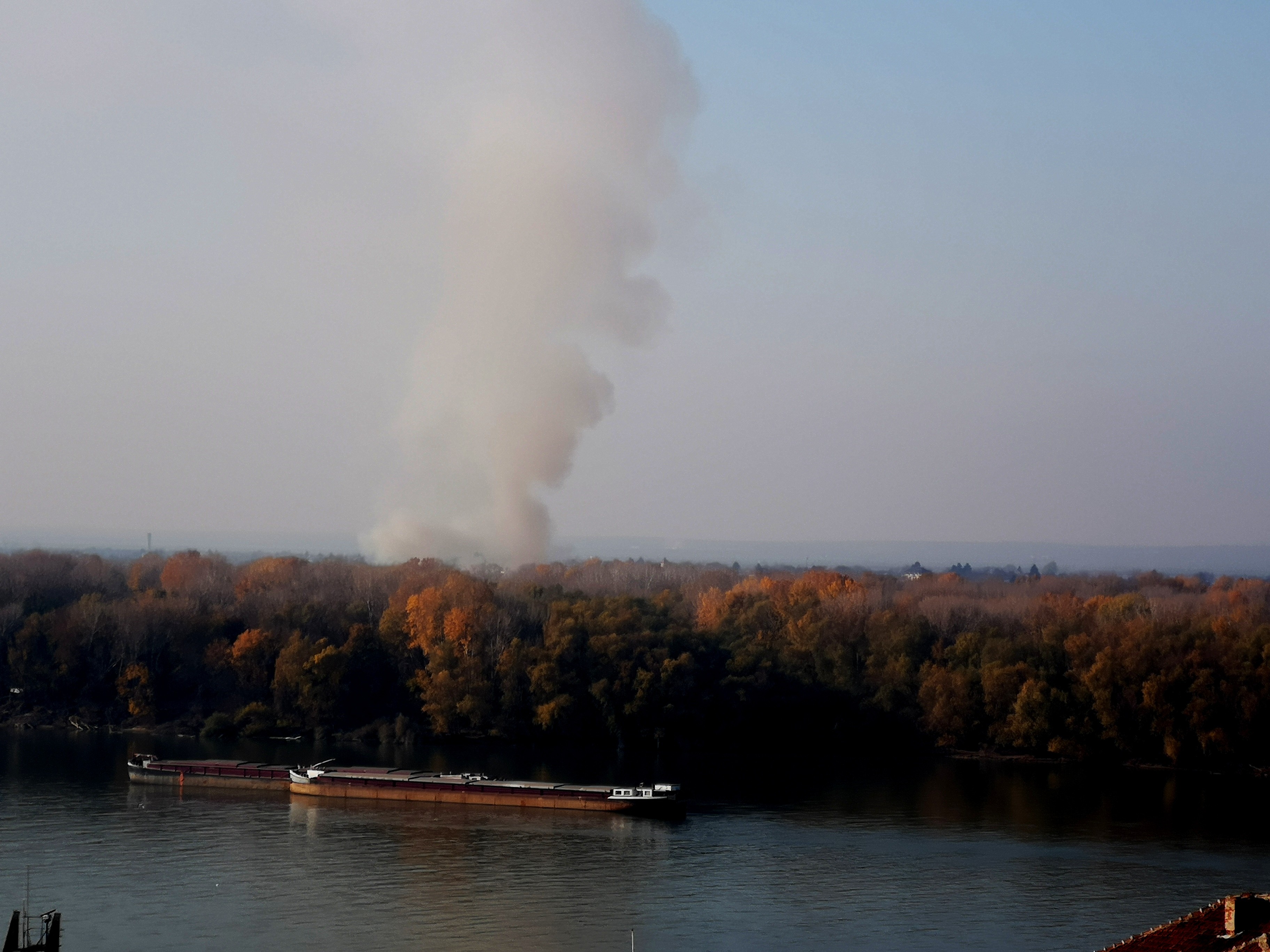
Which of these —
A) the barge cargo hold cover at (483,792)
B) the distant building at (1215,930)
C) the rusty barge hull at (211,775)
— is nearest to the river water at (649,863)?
the rusty barge hull at (211,775)

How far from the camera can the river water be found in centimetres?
2534

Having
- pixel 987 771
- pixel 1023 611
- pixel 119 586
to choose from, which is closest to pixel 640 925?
pixel 987 771

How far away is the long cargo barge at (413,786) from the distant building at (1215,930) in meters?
21.4

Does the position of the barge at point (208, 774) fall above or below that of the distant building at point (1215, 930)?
below

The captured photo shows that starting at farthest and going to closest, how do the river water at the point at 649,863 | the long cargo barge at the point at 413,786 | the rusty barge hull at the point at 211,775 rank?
the rusty barge hull at the point at 211,775 < the long cargo barge at the point at 413,786 < the river water at the point at 649,863

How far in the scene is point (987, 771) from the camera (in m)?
46.4

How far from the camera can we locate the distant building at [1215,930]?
1572 centimetres

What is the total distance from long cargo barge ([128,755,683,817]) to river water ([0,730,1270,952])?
598 mm

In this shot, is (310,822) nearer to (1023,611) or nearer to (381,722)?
(381,722)

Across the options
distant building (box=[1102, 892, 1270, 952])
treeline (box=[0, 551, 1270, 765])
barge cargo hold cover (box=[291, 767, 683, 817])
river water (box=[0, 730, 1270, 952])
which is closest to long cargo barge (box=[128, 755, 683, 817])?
barge cargo hold cover (box=[291, 767, 683, 817])

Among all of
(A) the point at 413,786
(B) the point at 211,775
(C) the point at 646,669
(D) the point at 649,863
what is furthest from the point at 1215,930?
(C) the point at 646,669

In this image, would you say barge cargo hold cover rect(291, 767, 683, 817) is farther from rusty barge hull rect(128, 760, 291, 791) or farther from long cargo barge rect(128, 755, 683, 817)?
rusty barge hull rect(128, 760, 291, 791)

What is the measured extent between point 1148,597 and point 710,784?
3227cm

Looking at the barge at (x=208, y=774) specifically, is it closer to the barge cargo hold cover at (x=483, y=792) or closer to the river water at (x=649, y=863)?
the river water at (x=649, y=863)
